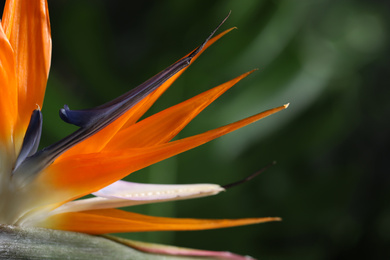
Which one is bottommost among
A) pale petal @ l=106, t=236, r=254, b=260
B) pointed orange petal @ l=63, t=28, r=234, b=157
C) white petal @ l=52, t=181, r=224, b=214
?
pale petal @ l=106, t=236, r=254, b=260

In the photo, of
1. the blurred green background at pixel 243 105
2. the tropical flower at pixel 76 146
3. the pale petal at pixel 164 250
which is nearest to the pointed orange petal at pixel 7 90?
the tropical flower at pixel 76 146

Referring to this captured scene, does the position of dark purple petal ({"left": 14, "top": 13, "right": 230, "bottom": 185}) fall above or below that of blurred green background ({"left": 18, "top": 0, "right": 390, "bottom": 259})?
below

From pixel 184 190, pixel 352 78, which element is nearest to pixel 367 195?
pixel 352 78

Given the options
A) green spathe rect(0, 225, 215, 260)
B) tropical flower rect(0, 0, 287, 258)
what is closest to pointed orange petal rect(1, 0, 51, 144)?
tropical flower rect(0, 0, 287, 258)

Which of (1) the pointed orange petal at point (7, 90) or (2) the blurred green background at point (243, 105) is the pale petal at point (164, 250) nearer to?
(1) the pointed orange petal at point (7, 90)

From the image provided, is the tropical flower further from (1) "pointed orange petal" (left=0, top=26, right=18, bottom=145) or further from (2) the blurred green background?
(2) the blurred green background

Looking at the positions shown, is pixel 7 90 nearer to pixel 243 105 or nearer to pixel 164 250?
pixel 164 250

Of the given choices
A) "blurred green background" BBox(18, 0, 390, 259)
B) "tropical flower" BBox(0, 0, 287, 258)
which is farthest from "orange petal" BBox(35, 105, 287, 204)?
"blurred green background" BBox(18, 0, 390, 259)

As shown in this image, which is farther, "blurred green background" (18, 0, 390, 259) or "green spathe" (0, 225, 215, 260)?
"blurred green background" (18, 0, 390, 259)
